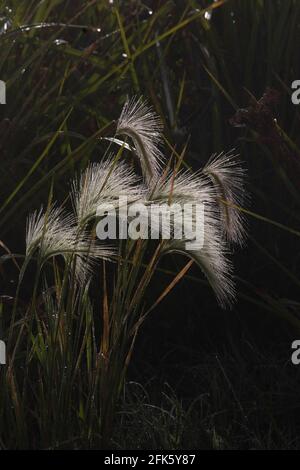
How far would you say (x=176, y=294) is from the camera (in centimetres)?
315

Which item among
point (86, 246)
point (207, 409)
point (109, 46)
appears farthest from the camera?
point (109, 46)

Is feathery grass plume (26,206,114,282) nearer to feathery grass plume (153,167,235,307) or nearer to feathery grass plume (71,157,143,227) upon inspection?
feathery grass plume (71,157,143,227)

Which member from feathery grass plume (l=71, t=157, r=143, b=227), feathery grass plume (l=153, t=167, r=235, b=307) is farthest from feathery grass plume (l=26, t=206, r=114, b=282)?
feathery grass plume (l=153, t=167, r=235, b=307)

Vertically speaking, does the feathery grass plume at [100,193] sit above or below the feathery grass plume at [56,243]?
above

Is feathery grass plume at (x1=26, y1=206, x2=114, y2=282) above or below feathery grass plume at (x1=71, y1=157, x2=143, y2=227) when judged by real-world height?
below

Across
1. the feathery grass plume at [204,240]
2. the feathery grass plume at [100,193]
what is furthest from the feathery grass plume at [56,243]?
the feathery grass plume at [204,240]

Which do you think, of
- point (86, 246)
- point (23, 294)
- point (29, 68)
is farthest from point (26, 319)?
point (29, 68)

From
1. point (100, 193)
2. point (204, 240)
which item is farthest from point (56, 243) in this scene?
point (204, 240)

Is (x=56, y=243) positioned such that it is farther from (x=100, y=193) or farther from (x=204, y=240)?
(x=204, y=240)

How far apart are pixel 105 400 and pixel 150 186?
0.45 metres

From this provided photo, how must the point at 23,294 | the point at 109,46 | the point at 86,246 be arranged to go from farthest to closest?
the point at 109,46 < the point at 23,294 < the point at 86,246

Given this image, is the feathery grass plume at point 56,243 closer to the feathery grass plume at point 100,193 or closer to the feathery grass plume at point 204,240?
the feathery grass plume at point 100,193

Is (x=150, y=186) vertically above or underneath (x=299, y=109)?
underneath
